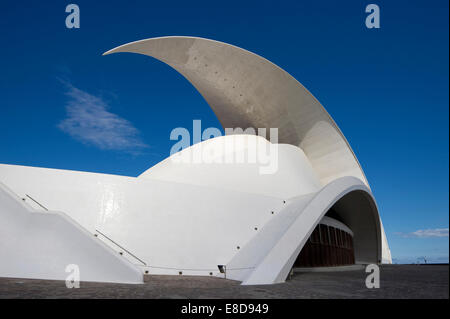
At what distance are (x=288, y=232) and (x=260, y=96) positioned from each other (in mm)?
10282

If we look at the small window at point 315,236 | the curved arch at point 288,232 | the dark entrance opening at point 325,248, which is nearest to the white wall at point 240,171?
the curved arch at point 288,232

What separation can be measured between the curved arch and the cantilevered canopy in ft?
12.1

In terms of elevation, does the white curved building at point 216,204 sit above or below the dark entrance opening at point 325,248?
above

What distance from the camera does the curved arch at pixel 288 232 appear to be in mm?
7465

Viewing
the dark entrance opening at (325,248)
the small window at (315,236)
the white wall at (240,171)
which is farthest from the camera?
the white wall at (240,171)

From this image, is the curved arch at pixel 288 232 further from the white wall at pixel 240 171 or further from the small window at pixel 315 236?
the white wall at pixel 240 171

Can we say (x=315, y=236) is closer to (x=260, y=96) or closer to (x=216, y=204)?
(x=216, y=204)

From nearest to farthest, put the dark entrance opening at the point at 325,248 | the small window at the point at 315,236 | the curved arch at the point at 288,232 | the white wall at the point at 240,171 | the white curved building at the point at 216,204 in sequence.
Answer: the white curved building at the point at 216,204
the curved arch at the point at 288,232
the dark entrance opening at the point at 325,248
the small window at the point at 315,236
the white wall at the point at 240,171

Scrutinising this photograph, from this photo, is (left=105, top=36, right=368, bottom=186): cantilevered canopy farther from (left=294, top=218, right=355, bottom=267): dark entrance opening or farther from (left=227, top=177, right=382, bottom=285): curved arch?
(left=294, top=218, right=355, bottom=267): dark entrance opening

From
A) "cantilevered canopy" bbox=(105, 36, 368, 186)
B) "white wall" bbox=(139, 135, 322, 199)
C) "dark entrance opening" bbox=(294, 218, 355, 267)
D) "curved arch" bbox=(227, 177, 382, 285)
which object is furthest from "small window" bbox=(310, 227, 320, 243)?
"cantilevered canopy" bbox=(105, 36, 368, 186)

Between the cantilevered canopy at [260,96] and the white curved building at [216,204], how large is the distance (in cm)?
5

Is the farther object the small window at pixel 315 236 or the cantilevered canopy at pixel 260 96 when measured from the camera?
the cantilevered canopy at pixel 260 96

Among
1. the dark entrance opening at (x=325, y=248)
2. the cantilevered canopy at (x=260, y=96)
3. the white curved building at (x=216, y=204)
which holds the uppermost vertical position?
the cantilevered canopy at (x=260, y=96)
